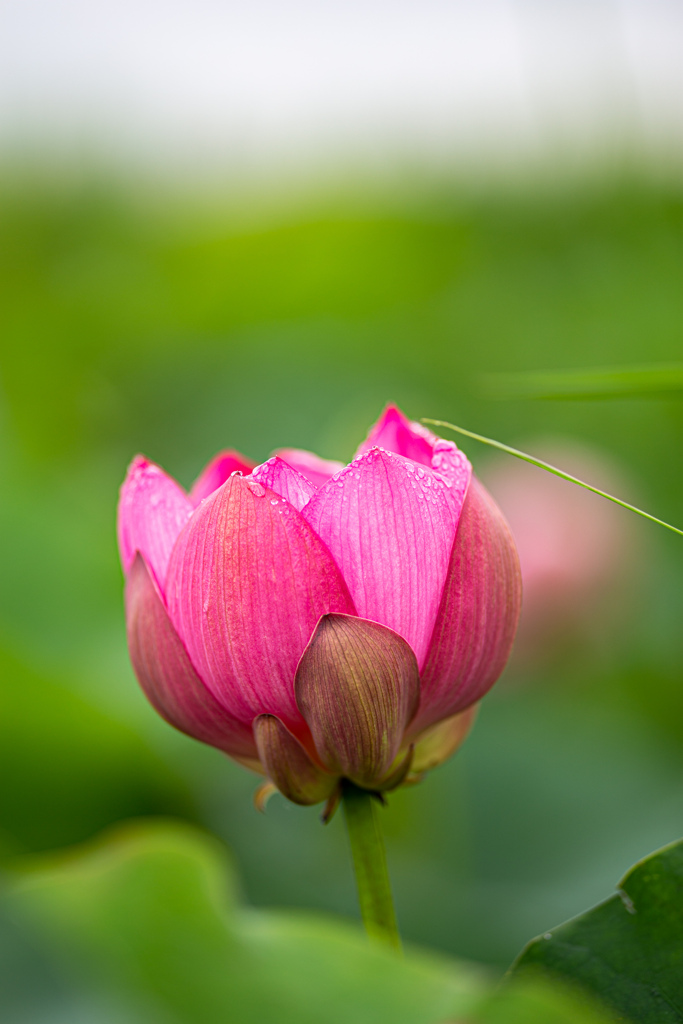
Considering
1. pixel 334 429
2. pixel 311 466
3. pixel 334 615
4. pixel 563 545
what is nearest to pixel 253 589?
pixel 334 615

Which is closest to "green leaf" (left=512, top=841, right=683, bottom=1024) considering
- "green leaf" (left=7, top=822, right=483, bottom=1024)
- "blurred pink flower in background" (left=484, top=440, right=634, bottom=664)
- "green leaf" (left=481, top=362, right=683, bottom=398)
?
"green leaf" (left=7, top=822, right=483, bottom=1024)

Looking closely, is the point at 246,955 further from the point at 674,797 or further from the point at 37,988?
the point at 674,797

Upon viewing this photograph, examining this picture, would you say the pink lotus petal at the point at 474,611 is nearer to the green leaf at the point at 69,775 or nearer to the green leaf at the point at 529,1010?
the green leaf at the point at 529,1010

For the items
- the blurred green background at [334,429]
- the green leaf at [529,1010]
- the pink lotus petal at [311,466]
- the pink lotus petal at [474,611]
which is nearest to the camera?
the green leaf at [529,1010]

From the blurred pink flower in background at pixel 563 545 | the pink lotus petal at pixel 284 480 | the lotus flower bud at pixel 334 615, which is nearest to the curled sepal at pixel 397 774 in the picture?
the lotus flower bud at pixel 334 615

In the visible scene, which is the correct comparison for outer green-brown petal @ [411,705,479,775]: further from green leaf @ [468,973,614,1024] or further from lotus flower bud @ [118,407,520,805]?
green leaf @ [468,973,614,1024]

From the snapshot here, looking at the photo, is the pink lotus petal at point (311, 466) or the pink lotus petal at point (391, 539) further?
the pink lotus petal at point (311, 466)
